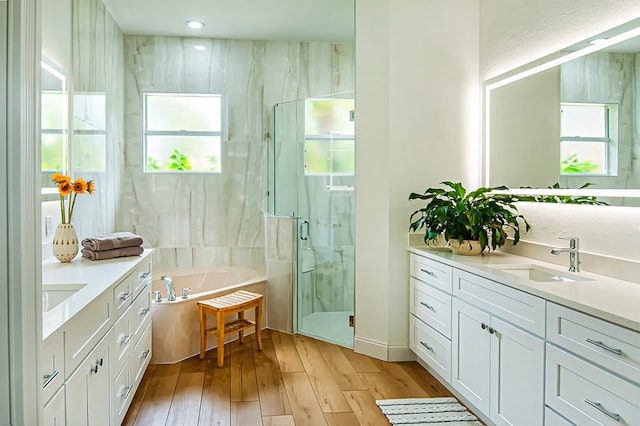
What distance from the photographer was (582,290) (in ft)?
6.41

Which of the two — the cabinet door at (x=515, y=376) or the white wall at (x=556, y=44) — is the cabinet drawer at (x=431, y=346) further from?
the white wall at (x=556, y=44)

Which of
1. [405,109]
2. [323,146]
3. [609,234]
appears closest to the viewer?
[609,234]

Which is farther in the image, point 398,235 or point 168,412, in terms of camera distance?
point 398,235

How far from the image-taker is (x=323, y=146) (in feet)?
13.2

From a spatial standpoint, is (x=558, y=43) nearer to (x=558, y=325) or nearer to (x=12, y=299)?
(x=558, y=325)

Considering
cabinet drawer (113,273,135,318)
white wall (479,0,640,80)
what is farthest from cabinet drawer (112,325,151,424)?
white wall (479,0,640,80)

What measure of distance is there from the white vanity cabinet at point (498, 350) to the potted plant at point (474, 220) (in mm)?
349

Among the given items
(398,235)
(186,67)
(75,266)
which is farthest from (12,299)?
(186,67)

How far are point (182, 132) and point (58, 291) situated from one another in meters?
3.07

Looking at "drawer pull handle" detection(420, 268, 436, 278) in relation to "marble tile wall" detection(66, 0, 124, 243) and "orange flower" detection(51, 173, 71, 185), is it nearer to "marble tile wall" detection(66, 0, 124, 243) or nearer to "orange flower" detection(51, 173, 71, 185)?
"orange flower" detection(51, 173, 71, 185)

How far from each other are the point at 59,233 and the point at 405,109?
2376mm

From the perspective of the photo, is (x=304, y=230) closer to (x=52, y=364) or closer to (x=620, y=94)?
(x=620, y=94)

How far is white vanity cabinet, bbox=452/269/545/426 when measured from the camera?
6.59ft

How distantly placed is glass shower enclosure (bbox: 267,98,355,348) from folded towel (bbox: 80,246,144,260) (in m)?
1.48
